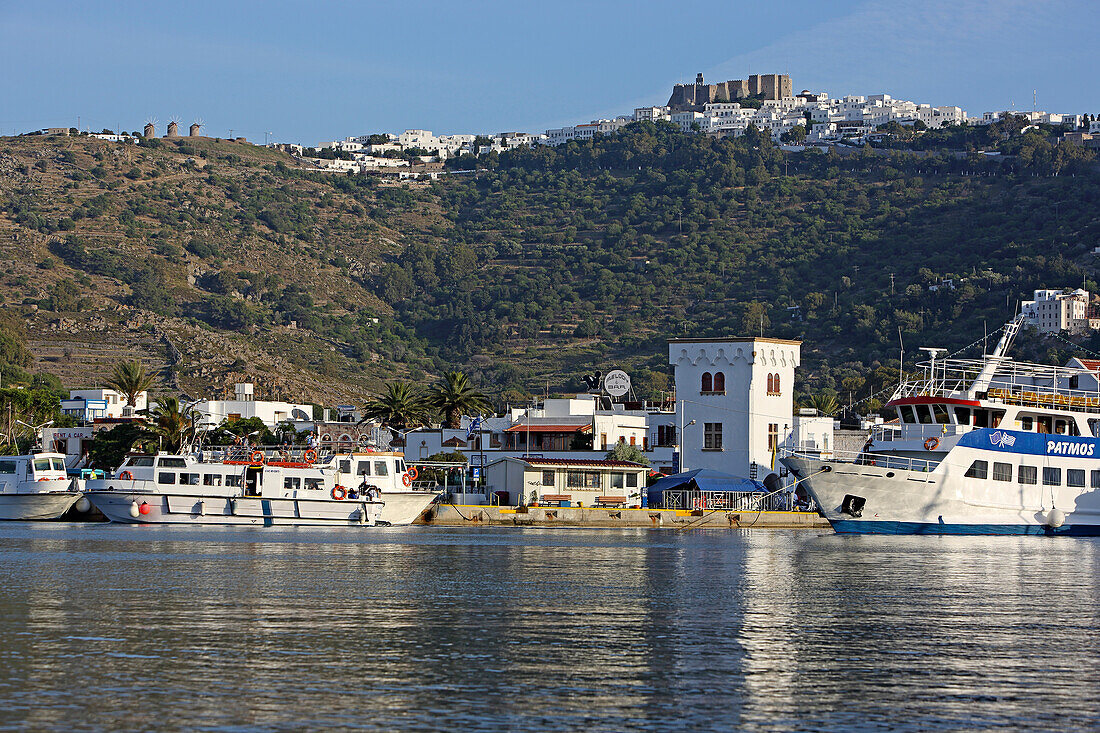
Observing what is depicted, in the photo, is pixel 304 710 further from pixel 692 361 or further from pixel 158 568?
pixel 692 361

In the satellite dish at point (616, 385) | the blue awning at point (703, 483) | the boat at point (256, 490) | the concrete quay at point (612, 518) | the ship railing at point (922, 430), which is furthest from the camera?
the satellite dish at point (616, 385)

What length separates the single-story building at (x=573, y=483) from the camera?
290 feet

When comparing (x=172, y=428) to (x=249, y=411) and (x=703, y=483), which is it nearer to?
(x=249, y=411)

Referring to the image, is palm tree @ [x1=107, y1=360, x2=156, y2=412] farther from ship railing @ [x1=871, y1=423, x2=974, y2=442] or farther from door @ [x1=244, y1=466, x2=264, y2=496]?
ship railing @ [x1=871, y1=423, x2=974, y2=442]

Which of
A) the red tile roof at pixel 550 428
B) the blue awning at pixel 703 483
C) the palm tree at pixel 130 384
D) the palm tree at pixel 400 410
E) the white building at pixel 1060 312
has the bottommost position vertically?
the blue awning at pixel 703 483

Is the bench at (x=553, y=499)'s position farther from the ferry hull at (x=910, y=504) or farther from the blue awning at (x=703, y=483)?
the ferry hull at (x=910, y=504)

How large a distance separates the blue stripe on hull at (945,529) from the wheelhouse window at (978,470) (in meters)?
2.52

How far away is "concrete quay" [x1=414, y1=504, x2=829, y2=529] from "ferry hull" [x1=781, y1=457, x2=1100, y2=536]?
29.8ft

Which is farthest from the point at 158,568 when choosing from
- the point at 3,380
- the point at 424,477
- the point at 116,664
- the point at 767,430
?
the point at 3,380

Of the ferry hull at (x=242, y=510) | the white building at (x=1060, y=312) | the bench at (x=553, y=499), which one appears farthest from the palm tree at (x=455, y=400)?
the white building at (x=1060, y=312)

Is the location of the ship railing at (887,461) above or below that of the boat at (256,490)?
above

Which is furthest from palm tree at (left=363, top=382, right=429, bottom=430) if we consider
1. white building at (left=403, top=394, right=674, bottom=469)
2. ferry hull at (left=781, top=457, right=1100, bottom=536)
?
ferry hull at (left=781, top=457, right=1100, bottom=536)

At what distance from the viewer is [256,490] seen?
7812 centimetres

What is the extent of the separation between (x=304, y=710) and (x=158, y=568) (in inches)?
1059
